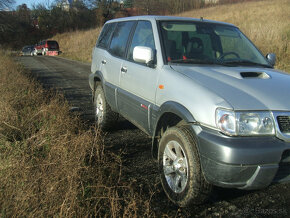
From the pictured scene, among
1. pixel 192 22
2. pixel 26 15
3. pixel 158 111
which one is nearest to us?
pixel 158 111

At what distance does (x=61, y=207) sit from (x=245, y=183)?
1.44 m

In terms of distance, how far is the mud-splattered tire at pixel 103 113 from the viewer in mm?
4832

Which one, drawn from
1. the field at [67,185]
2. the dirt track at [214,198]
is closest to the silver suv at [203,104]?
the dirt track at [214,198]

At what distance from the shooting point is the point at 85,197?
2535 millimetres

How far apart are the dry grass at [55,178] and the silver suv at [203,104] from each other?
0.54 metres

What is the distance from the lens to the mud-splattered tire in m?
4.83

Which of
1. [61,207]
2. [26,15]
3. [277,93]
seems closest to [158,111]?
[277,93]

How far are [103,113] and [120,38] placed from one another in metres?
1.32

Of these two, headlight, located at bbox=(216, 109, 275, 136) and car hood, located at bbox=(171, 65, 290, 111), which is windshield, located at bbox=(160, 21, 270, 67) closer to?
car hood, located at bbox=(171, 65, 290, 111)

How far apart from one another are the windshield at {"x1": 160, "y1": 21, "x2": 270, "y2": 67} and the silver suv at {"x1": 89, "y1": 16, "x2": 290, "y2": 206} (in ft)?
0.04

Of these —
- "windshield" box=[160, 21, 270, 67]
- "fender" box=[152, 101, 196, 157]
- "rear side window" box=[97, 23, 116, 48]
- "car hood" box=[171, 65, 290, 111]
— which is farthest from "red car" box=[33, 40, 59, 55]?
"car hood" box=[171, 65, 290, 111]

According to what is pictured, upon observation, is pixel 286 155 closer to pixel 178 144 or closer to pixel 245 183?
pixel 245 183

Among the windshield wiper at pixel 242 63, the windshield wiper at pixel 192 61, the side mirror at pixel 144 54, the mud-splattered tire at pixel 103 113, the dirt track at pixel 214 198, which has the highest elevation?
the side mirror at pixel 144 54

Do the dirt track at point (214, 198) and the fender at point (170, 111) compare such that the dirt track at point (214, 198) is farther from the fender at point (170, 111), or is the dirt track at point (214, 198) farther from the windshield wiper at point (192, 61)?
the windshield wiper at point (192, 61)
